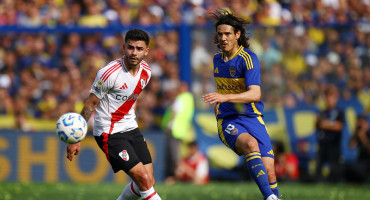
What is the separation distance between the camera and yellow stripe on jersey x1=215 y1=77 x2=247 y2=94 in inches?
334

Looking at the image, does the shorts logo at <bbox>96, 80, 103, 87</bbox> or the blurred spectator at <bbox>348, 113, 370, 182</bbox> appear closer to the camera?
the shorts logo at <bbox>96, 80, 103, 87</bbox>

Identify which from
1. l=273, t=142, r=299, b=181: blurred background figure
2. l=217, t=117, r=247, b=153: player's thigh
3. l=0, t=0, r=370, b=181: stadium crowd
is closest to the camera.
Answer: l=217, t=117, r=247, b=153: player's thigh

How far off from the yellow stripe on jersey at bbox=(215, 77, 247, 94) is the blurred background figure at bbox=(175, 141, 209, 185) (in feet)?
21.9

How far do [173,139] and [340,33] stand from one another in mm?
4726

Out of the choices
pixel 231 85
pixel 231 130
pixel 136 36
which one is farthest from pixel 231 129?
pixel 136 36

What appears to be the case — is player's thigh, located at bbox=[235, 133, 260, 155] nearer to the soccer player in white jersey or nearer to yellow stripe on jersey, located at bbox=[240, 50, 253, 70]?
yellow stripe on jersey, located at bbox=[240, 50, 253, 70]

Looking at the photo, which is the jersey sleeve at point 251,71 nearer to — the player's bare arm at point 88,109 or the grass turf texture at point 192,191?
the player's bare arm at point 88,109

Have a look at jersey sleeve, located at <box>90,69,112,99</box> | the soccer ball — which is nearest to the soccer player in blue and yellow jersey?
jersey sleeve, located at <box>90,69,112,99</box>

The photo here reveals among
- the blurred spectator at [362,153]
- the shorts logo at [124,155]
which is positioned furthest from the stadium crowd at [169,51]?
the shorts logo at [124,155]

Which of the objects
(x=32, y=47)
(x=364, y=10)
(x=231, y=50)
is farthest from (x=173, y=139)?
(x=231, y=50)

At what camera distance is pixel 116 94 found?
8078 millimetres

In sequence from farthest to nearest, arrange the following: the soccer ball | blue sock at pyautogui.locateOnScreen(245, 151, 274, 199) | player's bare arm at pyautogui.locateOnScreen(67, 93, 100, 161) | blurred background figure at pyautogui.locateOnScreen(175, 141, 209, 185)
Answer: blurred background figure at pyautogui.locateOnScreen(175, 141, 209, 185) → blue sock at pyautogui.locateOnScreen(245, 151, 274, 199) → player's bare arm at pyautogui.locateOnScreen(67, 93, 100, 161) → the soccer ball

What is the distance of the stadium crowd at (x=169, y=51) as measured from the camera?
611 inches

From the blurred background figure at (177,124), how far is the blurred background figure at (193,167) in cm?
19
